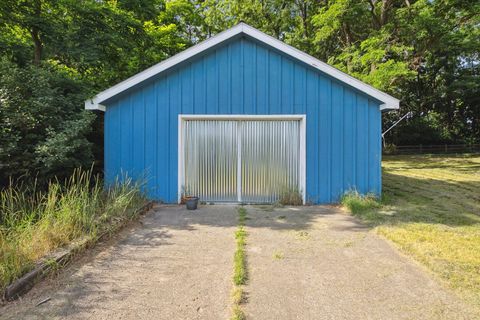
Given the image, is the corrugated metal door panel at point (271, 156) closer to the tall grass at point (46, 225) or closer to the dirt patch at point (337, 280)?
the dirt patch at point (337, 280)

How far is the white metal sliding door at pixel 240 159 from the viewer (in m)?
7.52

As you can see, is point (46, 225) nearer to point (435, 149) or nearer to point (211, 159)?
point (211, 159)

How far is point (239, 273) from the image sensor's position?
3484 millimetres

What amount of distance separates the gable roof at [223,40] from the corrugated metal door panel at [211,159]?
4.63 feet

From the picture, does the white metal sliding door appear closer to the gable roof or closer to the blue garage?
the blue garage

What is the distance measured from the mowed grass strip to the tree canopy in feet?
11.9

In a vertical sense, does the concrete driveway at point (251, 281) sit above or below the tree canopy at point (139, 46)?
below

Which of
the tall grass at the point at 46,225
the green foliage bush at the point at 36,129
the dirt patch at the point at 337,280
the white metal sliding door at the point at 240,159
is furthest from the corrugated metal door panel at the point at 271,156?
the green foliage bush at the point at 36,129

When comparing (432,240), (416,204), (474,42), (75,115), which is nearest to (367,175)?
(416,204)

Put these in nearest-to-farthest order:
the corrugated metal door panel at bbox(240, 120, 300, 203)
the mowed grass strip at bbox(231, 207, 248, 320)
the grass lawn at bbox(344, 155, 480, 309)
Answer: the mowed grass strip at bbox(231, 207, 248, 320) < the grass lawn at bbox(344, 155, 480, 309) < the corrugated metal door panel at bbox(240, 120, 300, 203)

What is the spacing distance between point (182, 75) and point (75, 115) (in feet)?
8.16

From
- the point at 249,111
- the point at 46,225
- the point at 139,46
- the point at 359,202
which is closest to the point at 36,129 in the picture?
the point at 46,225

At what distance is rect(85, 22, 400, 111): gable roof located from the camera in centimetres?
706

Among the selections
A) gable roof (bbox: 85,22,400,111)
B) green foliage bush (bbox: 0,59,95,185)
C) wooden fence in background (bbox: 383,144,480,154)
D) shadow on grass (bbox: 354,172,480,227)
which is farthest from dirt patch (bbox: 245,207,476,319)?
wooden fence in background (bbox: 383,144,480,154)
